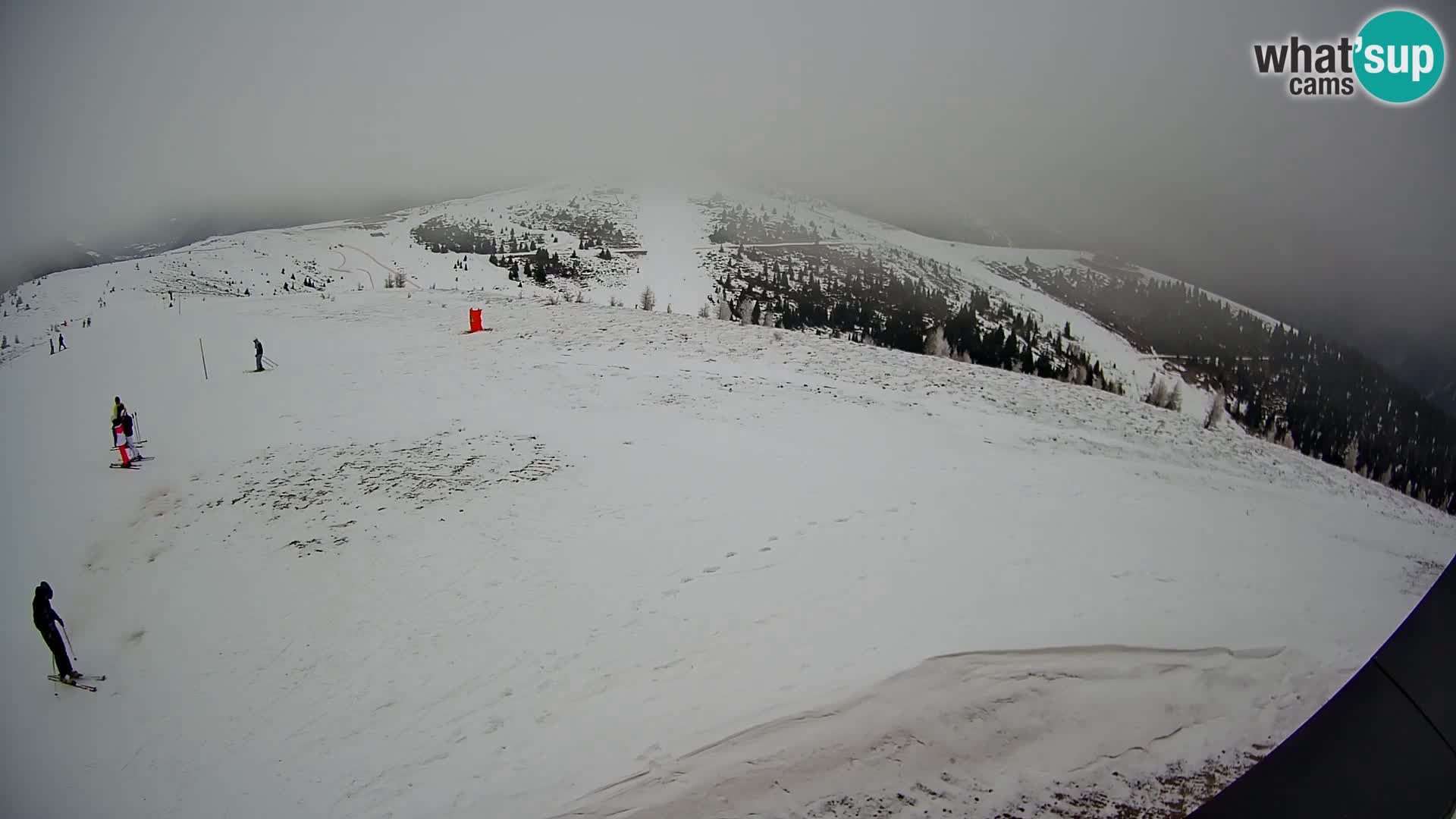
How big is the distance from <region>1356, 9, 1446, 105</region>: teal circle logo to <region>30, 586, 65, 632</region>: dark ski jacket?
15.3 feet

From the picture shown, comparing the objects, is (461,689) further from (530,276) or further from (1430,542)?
(530,276)

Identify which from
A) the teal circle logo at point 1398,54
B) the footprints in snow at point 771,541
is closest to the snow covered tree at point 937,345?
the footprints in snow at point 771,541

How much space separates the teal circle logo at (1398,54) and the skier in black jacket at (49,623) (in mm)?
4656

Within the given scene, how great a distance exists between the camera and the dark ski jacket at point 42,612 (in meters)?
1.82

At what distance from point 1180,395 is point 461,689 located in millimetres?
4022

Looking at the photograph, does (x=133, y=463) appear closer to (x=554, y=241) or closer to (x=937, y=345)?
(x=937, y=345)

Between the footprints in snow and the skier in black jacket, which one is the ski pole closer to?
the skier in black jacket

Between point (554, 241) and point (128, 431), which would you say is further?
point (554, 241)

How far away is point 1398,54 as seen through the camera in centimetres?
199

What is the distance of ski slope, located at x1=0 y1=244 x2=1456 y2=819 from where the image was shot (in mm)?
2195

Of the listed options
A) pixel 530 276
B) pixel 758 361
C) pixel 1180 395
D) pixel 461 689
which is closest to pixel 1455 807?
pixel 1180 395

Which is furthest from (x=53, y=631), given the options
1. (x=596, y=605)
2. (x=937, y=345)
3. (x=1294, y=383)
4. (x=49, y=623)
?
(x=937, y=345)

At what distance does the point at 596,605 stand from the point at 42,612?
2561 mm

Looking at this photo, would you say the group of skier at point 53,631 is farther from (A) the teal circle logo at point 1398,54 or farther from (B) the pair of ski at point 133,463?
(A) the teal circle logo at point 1398,54
